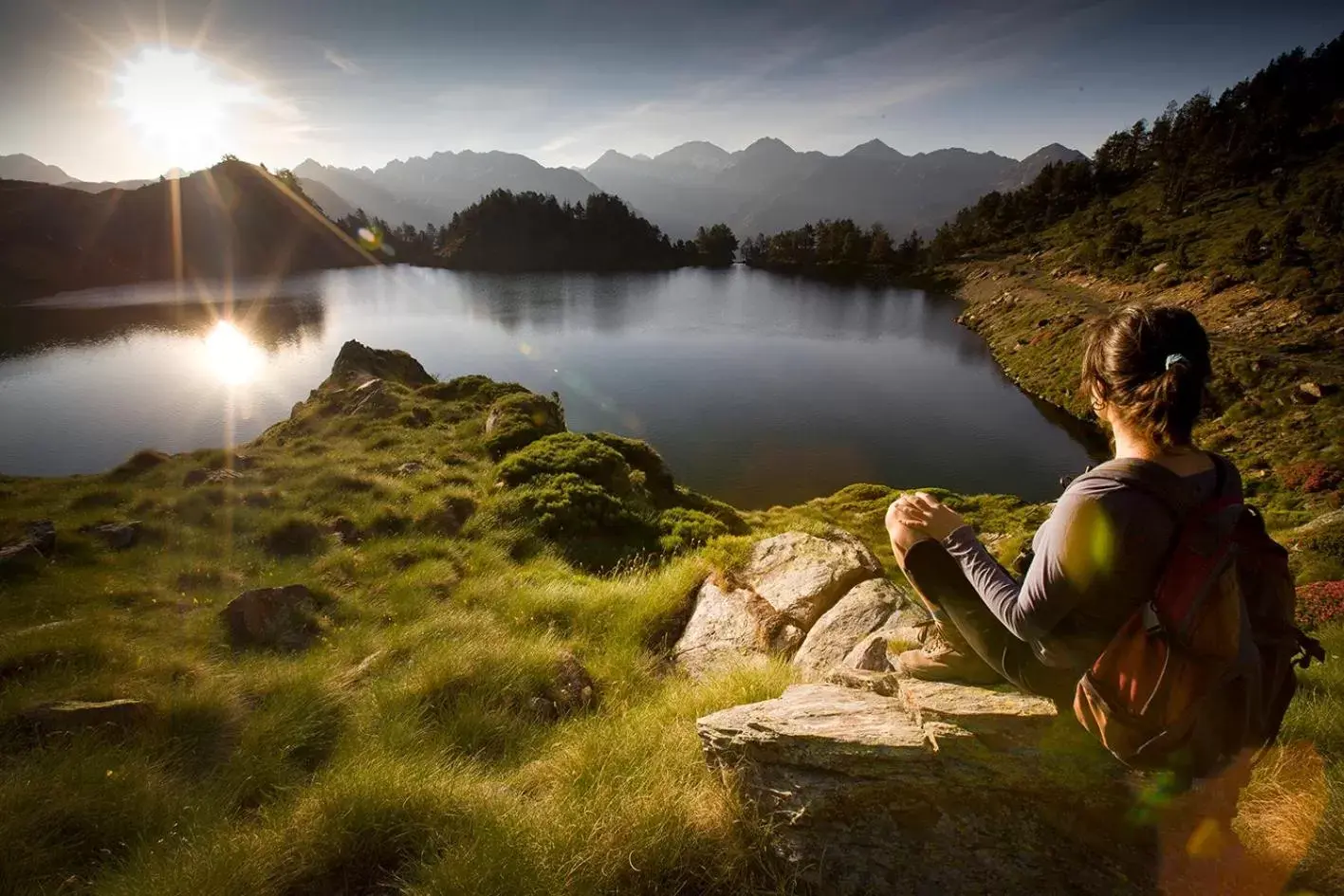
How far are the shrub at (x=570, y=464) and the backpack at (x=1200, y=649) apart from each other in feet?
56.2

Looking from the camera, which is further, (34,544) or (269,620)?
(34,544)

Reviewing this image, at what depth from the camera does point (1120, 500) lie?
243 centimetres

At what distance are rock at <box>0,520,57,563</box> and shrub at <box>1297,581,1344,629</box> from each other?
23.6 m

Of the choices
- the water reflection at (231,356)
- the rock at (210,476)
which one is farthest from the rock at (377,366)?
the water reflection at (231,356)

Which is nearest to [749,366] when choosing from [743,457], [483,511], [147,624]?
[743,457]

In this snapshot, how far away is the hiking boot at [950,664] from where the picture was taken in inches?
157

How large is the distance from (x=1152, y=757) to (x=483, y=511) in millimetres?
16323

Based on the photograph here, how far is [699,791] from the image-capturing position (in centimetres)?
380

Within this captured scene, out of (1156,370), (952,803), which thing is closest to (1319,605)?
(952,803)

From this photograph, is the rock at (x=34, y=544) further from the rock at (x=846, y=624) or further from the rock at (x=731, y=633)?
the rock at (x=846, y=624)

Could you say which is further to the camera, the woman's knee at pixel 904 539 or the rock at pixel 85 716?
the rock at pixel 85 716

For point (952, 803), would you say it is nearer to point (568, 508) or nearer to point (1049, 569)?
point (1049, 569)

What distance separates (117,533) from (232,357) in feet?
201

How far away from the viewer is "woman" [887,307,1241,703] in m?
2.43
